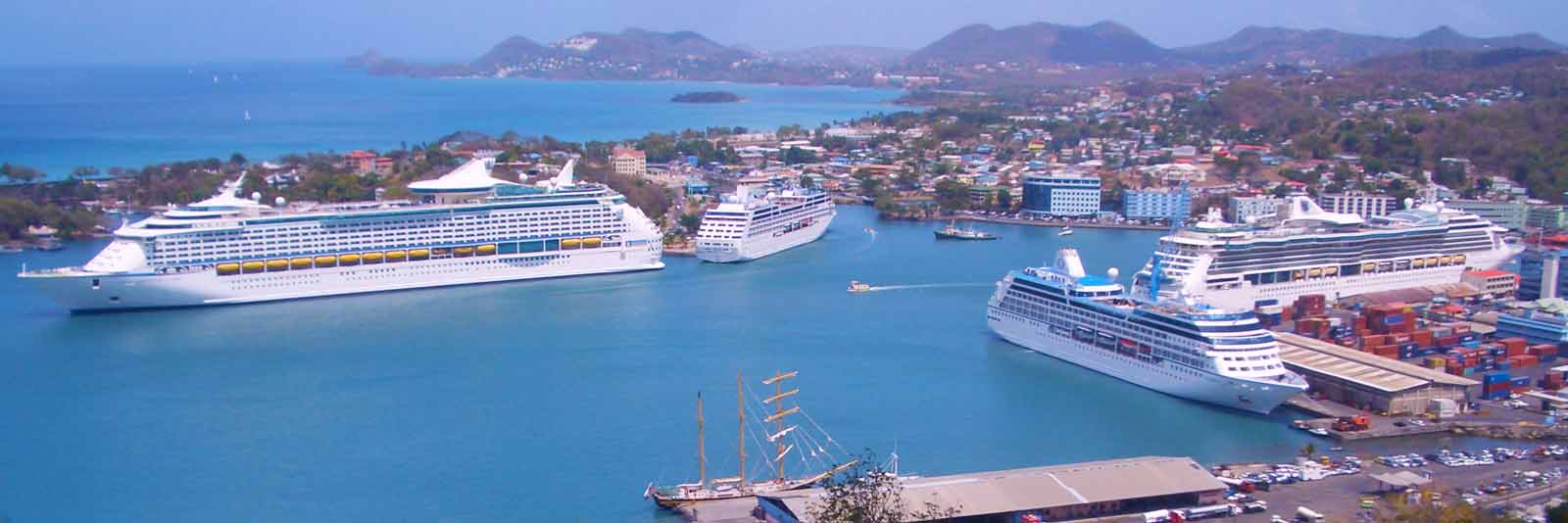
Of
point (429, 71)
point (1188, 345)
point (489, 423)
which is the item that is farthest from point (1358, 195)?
point (429, 71)

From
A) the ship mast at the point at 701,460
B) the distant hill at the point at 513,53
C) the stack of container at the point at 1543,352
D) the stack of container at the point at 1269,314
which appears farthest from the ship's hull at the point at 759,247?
the distant hill at the point at 513,53

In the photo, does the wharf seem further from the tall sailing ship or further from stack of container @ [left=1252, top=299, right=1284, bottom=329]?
stack of container @ [left=1252, top=299, right=1284, bottom=329]

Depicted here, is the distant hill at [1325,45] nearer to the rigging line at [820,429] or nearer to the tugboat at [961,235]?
the tugboat at [961,235]

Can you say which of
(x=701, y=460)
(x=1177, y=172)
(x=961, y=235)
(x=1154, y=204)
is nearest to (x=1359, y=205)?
(x=1154, y=204)

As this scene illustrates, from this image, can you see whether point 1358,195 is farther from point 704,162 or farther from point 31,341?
point 31,341

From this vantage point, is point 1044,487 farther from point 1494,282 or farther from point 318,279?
point 318,279
